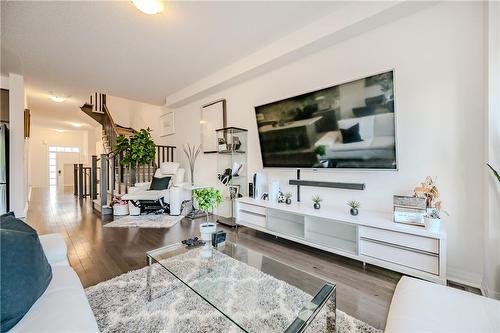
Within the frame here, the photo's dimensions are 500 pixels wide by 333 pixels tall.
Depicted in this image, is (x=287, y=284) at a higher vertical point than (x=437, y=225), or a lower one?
lower

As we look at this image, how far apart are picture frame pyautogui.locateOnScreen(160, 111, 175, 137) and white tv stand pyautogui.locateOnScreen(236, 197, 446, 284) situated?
364 cm

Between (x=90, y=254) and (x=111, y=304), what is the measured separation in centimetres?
121

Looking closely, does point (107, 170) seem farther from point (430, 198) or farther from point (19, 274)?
point (430, 198)

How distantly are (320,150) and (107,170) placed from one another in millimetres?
4518

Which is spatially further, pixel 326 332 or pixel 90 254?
pixel 90 254

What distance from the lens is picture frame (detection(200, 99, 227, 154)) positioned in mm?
4055

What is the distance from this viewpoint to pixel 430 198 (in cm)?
191

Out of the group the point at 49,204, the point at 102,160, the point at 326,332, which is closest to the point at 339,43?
the point at 326,332

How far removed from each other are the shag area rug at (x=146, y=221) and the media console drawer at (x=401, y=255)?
2865 mm

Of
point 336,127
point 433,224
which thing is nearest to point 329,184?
point 336,127

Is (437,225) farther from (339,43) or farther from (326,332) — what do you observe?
(339,43)

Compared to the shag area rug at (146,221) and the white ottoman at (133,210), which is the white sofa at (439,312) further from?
the white ottoman at (133,210)

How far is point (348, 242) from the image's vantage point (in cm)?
226

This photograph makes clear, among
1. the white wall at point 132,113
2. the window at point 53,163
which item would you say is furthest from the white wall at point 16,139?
the window at point 53,163
